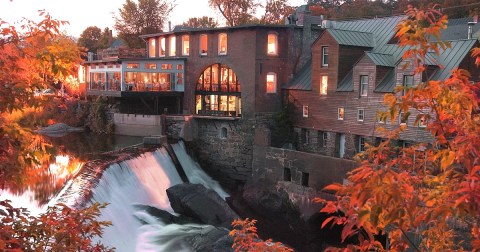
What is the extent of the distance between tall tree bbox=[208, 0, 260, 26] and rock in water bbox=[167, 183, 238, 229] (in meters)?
37.4

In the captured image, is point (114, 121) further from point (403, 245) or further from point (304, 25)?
point (403, 245)

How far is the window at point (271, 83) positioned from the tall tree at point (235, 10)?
25.4 meters

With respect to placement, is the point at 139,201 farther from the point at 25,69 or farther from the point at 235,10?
the point at 235,10

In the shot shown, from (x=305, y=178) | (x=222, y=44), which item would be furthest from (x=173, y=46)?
(x=305, y=178)

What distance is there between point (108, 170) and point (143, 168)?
3.23 metres

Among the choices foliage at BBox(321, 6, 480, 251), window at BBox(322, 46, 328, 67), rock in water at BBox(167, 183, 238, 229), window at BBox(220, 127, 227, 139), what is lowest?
rock in water at BBox(167, 183, 238, 229)

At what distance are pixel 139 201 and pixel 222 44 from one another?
55.6 feet

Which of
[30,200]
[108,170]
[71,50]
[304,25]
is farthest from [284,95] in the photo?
[71,50]

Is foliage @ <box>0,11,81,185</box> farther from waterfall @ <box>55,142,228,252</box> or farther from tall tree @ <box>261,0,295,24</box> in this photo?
tall tree @ <box>261,0,295,24</box>

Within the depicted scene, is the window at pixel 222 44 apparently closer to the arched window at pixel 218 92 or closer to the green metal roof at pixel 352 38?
the arched window at pixel 218 92

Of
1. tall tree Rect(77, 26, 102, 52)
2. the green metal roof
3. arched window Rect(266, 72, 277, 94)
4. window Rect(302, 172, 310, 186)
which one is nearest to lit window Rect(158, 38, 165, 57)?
arched window Rect(266, 72, 277, 94)

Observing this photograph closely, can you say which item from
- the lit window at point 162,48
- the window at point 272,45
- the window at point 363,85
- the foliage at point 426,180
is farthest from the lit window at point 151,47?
the foliage at point 426,180

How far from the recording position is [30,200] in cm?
2133

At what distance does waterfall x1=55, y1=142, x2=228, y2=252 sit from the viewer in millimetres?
19984
